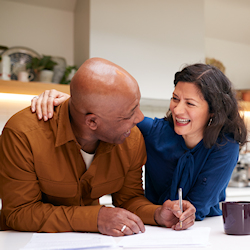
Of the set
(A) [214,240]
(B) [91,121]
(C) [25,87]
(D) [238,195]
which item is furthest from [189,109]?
(D) [238,195]

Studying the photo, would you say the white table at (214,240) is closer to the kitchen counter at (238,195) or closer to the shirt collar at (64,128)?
the shirt collar at (64,128)

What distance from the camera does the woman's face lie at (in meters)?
1.25

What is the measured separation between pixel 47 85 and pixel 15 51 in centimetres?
40

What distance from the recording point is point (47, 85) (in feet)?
7.59

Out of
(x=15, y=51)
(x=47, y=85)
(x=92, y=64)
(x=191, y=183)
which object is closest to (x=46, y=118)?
(x=92, y=64)

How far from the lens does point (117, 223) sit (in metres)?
0.95

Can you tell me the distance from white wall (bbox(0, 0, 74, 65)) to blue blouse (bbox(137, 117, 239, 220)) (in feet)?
5.07

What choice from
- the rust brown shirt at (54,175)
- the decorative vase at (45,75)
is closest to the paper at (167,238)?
the rust brown shirt at (54,175)

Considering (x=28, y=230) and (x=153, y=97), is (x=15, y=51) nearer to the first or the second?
(x=153, y=97)

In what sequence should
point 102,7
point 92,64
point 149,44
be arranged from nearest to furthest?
point 92,64 < point 102,7 < point 149,44

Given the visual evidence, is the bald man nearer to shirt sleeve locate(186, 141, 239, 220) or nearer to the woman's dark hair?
shirt sleeve locate(186, 141, 239, 220)

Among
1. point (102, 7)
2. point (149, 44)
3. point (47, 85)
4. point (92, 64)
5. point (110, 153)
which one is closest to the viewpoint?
point (92, 64)

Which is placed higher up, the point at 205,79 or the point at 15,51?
the point at 15,51

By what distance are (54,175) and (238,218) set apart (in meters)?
0.57
